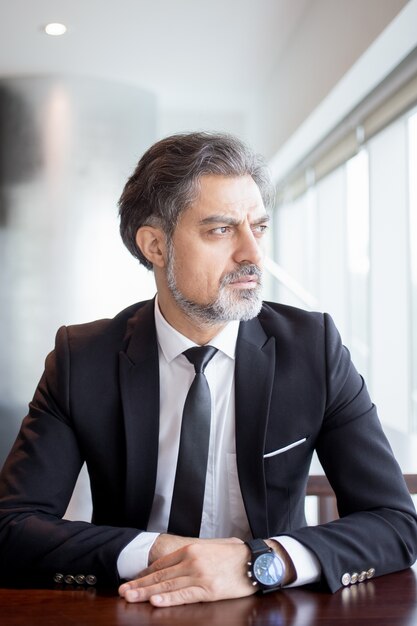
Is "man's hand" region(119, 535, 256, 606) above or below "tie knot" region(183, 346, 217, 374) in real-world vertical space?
below

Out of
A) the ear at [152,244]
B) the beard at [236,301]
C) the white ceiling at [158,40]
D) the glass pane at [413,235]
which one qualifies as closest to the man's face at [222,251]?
the beard at [236,301]

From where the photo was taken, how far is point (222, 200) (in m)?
1.73

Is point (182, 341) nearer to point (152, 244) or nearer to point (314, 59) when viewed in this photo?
point (152, 244)

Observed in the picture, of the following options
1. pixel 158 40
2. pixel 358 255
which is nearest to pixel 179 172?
pixel 358 255

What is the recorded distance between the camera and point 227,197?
1.73 m

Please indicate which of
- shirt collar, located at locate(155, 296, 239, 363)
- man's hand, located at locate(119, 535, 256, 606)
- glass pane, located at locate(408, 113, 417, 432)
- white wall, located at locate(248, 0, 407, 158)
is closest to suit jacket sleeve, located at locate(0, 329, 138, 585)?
man's hand, located at locate(119, 535, 256, 606)

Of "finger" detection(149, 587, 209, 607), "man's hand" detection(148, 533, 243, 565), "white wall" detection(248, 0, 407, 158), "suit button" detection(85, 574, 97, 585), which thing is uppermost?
"white wall" detection(248, 0, 407, 158)

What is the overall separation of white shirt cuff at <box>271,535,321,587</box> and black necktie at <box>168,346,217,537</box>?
31 cm

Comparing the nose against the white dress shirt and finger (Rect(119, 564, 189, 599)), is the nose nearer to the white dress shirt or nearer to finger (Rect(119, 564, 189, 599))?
the white dress shirt

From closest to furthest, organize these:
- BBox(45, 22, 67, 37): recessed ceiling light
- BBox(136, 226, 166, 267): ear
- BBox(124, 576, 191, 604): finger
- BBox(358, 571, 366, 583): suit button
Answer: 1. BBox(124, 576, 191, 604): finger
2. BBox(358, 571, 366, 583): suit button
3. BBox(136, 226, 166, 267): ear
4. BBox(45, 22, 67, 37): recessed ceiling light

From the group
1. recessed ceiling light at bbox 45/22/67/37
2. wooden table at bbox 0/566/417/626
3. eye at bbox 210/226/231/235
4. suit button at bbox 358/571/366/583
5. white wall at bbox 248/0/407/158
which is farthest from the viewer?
recessed ceiling light at bbox 45/22/67/37

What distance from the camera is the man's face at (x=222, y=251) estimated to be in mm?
1708

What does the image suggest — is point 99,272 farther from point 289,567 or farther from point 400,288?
point 289,567

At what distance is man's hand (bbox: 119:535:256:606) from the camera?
1249mm
